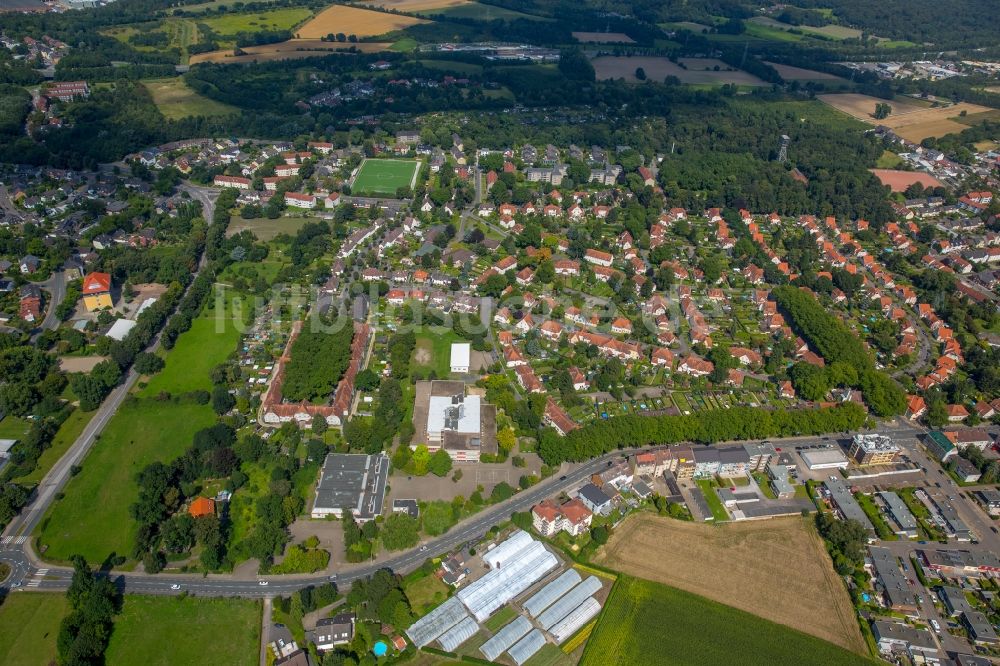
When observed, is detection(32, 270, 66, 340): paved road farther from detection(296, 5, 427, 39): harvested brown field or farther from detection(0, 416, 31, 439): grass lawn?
detection(296, 5, 427, 39): harvested brown field

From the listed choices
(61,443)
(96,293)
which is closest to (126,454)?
(61,443)

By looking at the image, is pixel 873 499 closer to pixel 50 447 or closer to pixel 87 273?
pixel 50 447

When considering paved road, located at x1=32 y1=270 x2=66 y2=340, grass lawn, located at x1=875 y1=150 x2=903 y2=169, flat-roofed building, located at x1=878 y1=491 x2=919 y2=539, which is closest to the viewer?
flat-roofed building, located at x1=878 y1=491 x2=919 y2=539

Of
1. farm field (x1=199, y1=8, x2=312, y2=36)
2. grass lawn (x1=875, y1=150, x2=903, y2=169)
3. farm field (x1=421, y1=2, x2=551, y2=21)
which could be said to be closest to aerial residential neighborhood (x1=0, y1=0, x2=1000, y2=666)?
grass lawn (x1=875, y1=150, x2=903, y2=169)

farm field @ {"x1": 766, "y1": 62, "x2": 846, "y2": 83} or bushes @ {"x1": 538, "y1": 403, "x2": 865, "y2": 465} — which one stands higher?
farm field @ {"x1": 766, "y1": 62, "x2": 846, "y2": 83}

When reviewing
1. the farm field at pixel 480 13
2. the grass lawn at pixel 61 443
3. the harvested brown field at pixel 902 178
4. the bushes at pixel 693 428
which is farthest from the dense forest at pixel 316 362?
the farm field at pixel 480 13

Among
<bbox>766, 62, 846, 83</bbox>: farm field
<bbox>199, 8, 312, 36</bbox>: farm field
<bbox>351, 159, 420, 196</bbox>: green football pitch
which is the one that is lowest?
<bbox>351, 159, 420, 196</bbox>: green football pitch

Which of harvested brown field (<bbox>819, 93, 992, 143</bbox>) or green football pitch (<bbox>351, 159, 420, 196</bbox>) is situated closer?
green football pitch (<bbox>351, 159, 420, 196</bbox>)

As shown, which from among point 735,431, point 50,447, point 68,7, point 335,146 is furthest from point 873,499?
point 68,7
